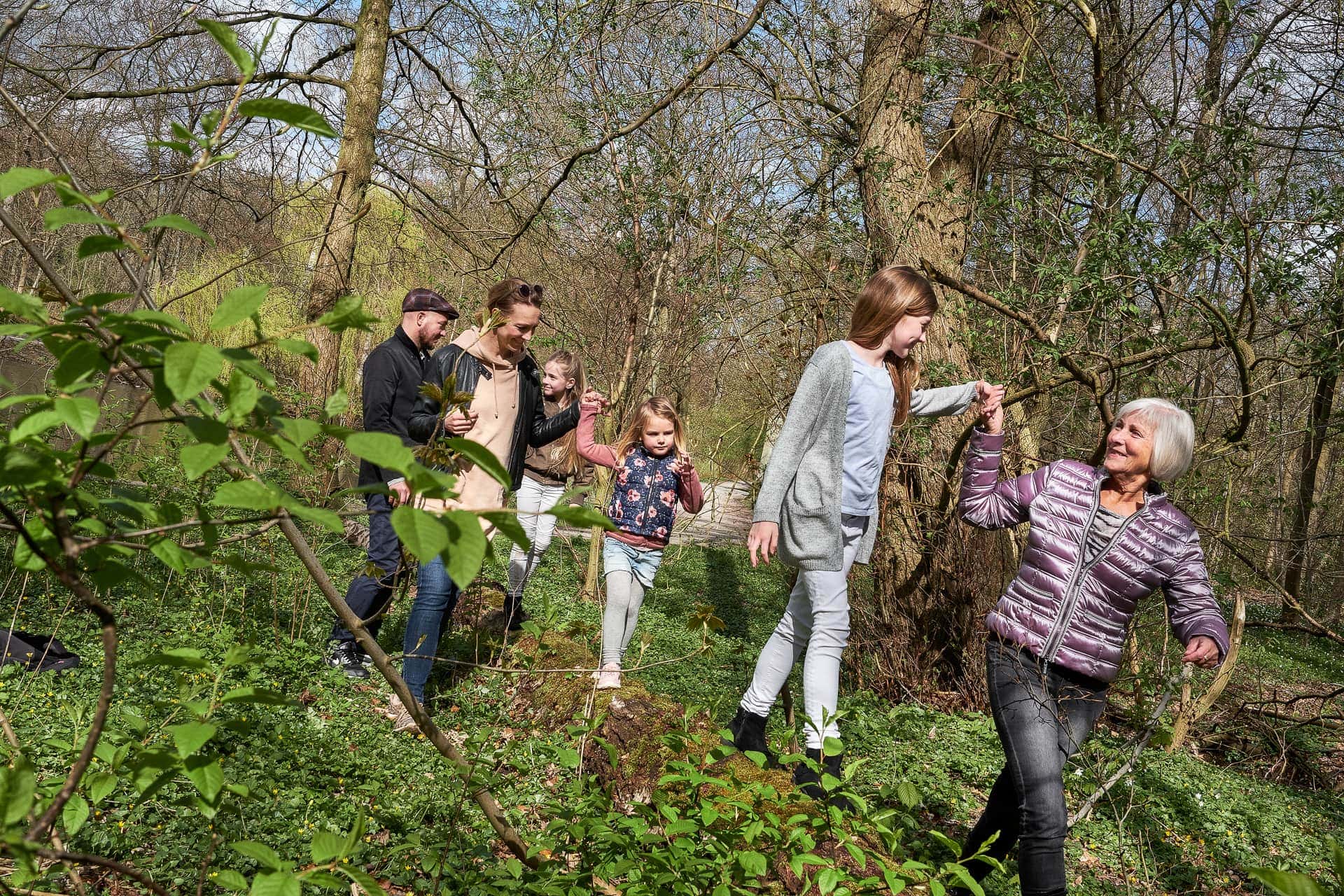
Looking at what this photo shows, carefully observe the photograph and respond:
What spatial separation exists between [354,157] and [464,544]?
775 centimetres

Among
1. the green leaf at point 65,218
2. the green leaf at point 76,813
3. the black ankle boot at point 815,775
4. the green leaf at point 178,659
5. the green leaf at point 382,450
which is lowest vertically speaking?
the black ankle boot at point 815,775

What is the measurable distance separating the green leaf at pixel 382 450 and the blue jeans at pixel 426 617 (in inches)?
116

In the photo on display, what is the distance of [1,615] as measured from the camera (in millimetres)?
4820

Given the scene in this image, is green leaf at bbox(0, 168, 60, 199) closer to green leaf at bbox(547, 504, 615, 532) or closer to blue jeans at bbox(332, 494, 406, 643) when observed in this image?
green leaf at bbox(547, 504, 615, 532)

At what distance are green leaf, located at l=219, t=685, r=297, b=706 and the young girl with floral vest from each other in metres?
3.17

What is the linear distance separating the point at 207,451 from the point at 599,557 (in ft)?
20.0

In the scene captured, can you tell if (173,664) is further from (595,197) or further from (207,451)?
(595,197)

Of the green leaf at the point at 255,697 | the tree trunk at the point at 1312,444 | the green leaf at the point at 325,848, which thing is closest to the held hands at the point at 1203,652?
the tree trunk at the point at 1312,444

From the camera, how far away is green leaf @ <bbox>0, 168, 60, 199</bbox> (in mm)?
972

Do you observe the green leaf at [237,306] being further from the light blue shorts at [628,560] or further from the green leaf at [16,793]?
the light blue shorts at [628,560]

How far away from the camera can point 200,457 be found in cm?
100

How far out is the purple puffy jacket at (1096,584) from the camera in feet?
9.46

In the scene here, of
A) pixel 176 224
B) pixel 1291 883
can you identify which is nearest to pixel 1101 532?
pixel 1291 883

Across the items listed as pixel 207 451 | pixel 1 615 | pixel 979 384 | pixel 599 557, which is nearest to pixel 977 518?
pixel 979 384
